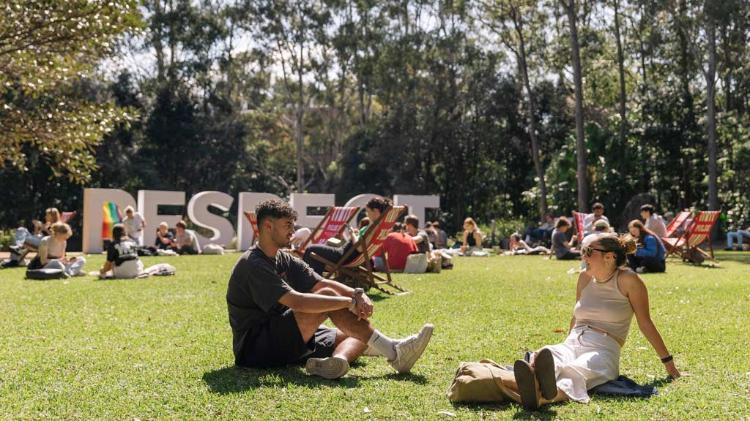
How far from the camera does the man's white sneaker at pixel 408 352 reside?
5.07 meters

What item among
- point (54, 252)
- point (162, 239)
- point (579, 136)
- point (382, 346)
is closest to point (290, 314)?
point (382, 346)

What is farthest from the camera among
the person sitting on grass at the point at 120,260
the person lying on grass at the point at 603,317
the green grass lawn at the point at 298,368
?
the person sitting on grass at the point at 120,260

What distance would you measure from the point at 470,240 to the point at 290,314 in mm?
16104

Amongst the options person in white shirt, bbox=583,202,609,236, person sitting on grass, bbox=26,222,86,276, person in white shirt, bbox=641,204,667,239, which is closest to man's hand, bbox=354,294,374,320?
person sitting on grass, bbox=26,222,86,276

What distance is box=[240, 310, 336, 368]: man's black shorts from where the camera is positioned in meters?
5.12

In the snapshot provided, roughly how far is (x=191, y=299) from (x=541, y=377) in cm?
625

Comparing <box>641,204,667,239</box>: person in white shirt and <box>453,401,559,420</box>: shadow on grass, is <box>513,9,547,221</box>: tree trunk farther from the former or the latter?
<box>453,401,559,420</box>: shadow on grass

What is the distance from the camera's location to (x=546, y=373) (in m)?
4.13

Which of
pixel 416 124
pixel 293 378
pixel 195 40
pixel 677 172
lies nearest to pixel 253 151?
pixel 195 40

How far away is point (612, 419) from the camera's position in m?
3.99

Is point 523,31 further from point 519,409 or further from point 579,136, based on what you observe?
point 519,409

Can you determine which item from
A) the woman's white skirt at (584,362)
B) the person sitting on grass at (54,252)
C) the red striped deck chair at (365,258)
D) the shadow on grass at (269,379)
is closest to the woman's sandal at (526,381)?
the woman's white skirt at (584,362)

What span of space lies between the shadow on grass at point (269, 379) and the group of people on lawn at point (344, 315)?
0.18ft

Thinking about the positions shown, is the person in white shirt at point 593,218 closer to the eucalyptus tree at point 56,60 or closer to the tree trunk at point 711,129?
the eucalyptus tree at point 56,60
